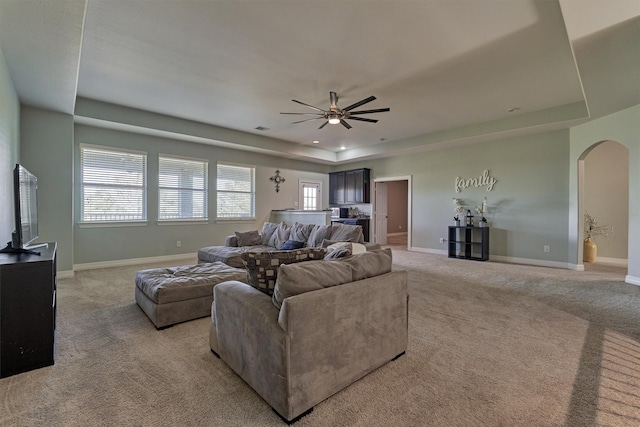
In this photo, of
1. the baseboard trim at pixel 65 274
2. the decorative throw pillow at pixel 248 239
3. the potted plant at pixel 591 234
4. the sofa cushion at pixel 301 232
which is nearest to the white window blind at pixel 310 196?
the decorative throw pillow at pixel 248 239

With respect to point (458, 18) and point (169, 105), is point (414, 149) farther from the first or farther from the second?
point (169, 105)

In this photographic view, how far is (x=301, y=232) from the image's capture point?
496cm

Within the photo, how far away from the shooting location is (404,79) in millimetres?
3889

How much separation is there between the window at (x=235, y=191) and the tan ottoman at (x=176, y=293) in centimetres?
397

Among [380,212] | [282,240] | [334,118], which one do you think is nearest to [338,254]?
[334,118]

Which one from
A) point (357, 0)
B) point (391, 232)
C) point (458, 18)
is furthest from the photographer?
point (391, 232)

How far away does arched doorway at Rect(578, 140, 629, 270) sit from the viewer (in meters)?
6.00

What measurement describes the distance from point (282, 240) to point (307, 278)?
11.5ft

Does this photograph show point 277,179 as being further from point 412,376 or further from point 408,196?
point 412,376

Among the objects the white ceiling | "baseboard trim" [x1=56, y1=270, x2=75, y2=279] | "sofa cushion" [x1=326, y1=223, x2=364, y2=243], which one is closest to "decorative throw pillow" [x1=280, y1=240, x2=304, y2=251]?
"sofa cushion" [x1=326, y1=223, x2=364, y2=243]

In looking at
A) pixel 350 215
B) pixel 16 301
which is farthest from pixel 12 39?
pixel 350 215

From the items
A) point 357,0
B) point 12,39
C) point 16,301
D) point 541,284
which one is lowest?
point 541,284

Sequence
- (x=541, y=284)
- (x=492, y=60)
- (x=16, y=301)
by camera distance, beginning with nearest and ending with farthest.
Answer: (x=16, y=301), (x=492, y=60), (x=541, y=284)

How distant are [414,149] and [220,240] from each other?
5.31 meters
